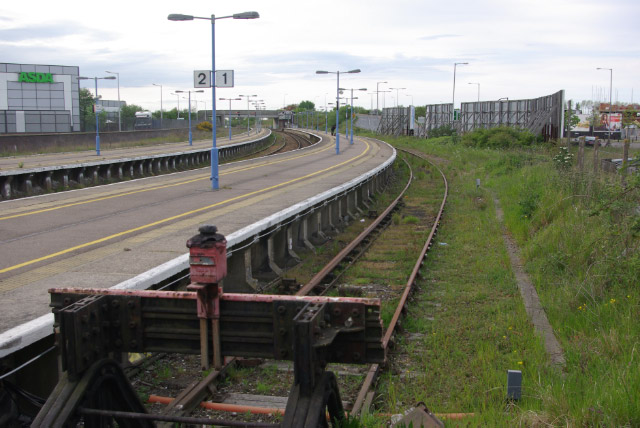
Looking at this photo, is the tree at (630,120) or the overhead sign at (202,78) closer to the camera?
the tree at (630,120)

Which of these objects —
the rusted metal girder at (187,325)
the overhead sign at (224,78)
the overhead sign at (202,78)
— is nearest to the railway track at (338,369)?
the rusted metal girder at (187,325)

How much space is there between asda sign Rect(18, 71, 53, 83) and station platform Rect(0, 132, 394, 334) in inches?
2096

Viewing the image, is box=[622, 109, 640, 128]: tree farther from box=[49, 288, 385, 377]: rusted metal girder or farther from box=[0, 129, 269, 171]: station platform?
box=[0, 129, 269, 171]: station platform

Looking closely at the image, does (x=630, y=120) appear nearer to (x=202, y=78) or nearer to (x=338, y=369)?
(x=202, y=78)

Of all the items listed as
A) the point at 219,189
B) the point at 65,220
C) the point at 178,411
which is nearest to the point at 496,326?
the point at 178,411

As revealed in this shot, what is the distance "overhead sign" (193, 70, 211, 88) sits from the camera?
858 inches

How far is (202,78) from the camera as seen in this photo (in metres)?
22.0

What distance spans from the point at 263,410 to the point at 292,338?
171 centimetres

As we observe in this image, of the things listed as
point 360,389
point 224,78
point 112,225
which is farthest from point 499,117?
point 360,389

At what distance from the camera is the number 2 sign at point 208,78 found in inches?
856

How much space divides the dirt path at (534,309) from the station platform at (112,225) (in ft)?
17.0

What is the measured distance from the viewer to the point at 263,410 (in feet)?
20.7

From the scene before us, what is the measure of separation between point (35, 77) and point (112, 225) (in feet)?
210

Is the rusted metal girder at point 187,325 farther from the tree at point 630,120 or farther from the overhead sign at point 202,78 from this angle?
the overhead sign at point 202,78
